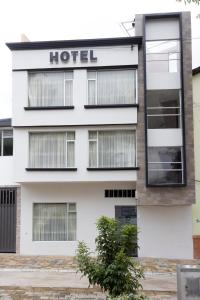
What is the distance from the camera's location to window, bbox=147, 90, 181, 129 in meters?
20.6

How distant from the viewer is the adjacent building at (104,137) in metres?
20.3

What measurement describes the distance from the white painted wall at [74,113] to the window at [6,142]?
1930mm

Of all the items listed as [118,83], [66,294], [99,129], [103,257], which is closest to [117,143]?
[99,129]

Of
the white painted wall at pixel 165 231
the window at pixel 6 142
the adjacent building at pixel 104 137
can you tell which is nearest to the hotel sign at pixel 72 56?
the adjacent building at pixel 104 137

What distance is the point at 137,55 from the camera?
20703mm

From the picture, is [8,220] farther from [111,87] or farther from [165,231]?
[111,87]

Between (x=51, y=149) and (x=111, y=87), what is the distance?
408cm

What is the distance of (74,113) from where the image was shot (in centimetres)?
2056

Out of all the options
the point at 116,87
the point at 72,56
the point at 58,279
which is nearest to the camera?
the point at 58,279

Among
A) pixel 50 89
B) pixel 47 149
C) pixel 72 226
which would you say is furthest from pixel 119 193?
pixel 50 89

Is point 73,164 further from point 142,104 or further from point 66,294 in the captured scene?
point 66,294

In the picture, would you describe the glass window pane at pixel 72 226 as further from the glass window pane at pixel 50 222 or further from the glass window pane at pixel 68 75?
the glass window pane at pixel 68 75

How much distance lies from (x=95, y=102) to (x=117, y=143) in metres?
2.18

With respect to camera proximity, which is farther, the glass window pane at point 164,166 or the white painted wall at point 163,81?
the white painted wall at point 163,81
